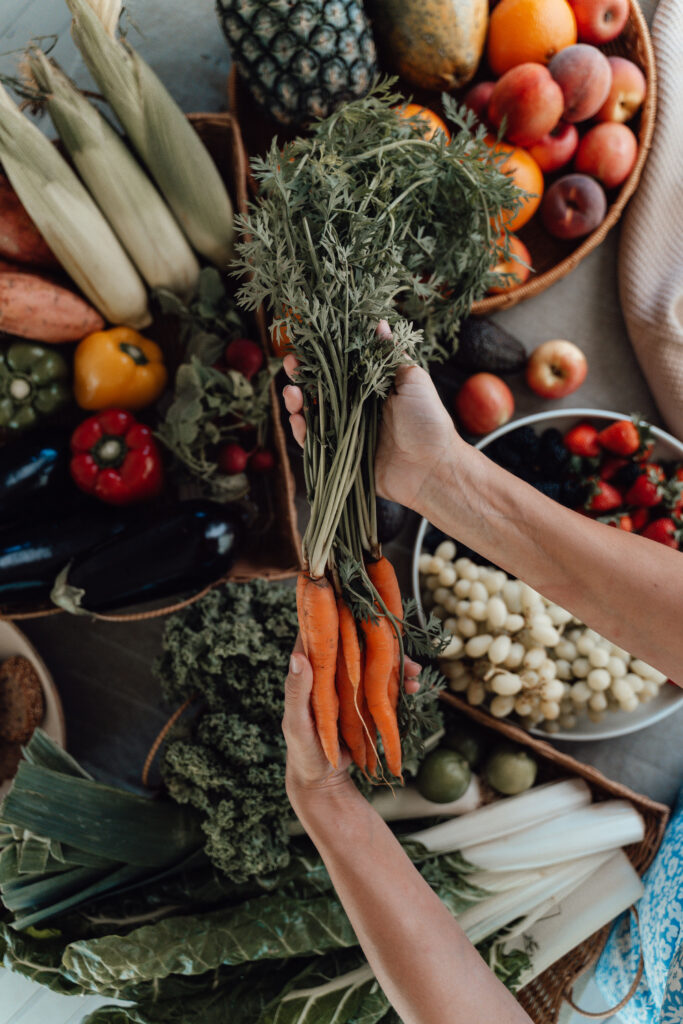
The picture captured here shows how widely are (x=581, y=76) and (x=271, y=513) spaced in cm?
107

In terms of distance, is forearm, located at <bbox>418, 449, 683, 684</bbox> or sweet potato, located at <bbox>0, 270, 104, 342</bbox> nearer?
forearm, located at <bbox>418, 449, 683, 684</bbox>

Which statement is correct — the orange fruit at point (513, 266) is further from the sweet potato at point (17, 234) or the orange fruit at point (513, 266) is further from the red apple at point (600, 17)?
the sweet potato at point (17, 234)

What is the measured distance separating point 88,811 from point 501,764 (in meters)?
0.80

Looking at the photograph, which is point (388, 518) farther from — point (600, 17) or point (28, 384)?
point (600, 17)

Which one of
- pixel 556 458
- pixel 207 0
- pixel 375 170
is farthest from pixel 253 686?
pixel 207 0

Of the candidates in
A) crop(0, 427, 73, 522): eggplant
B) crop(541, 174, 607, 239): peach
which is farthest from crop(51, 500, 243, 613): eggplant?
crop(541, 174, 607, 239): peach

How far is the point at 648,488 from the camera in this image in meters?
1.38

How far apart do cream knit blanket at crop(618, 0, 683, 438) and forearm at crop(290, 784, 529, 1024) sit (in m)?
1.08

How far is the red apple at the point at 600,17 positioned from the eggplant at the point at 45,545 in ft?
4.53

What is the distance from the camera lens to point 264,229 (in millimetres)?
933

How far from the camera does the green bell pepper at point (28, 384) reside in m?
1.32

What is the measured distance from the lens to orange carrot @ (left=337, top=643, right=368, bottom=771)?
1.07 metres

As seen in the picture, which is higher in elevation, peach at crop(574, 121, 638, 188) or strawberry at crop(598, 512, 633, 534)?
peach at crop(574, 121, 638, 188)

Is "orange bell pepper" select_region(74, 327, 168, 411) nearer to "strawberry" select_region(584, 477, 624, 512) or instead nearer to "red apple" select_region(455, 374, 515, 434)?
"red apple" select_region(455, 374, 515, 434)
